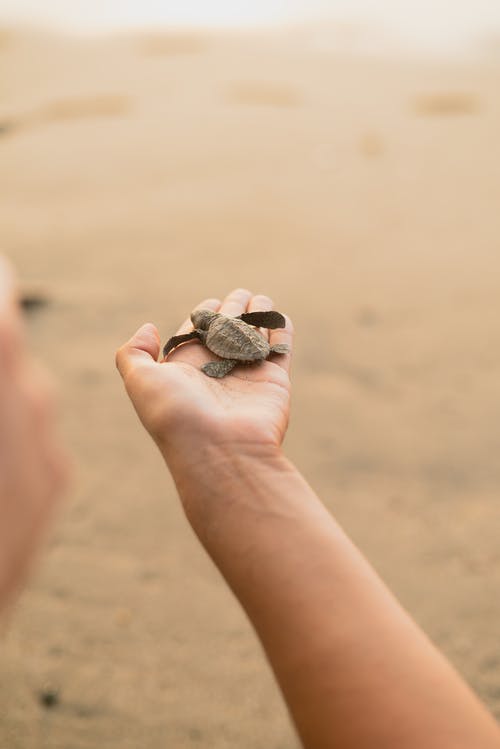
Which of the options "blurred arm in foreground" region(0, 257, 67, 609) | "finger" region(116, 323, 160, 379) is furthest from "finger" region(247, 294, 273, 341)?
"blurred arm in foreground" region(0, 257, 67, 609)

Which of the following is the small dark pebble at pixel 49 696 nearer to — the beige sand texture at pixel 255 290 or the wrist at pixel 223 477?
the beige sand texture at pixel 255 290

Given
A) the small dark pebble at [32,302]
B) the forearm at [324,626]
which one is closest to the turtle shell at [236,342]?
the forearm at [324,626]

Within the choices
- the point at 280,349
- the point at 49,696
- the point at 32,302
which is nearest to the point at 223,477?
the point at 280,349

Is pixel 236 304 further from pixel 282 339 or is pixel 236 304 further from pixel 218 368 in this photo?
pixel 218 368

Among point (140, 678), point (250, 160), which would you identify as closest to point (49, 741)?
point (140, 678)

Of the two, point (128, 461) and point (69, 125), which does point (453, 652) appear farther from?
point (69, 125)

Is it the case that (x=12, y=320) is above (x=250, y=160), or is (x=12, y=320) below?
below
